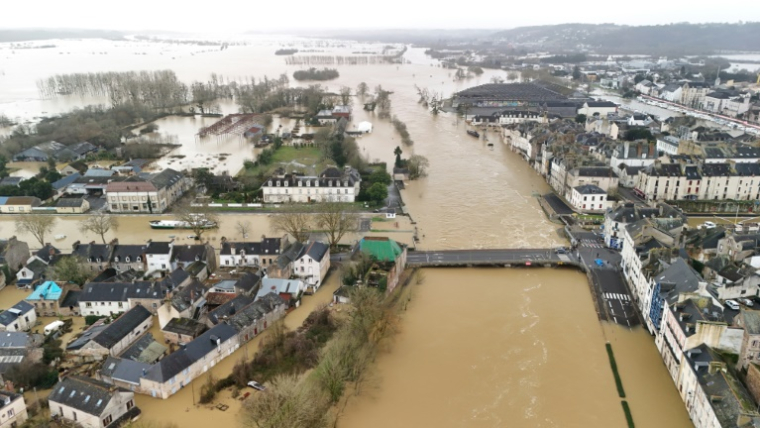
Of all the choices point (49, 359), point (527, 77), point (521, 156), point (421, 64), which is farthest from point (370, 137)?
point (421, 64)

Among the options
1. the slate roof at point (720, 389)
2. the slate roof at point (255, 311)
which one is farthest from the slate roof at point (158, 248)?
the slate roof at point (720, 389)

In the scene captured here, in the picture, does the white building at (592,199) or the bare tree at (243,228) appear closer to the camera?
the bare tree at (243,228)

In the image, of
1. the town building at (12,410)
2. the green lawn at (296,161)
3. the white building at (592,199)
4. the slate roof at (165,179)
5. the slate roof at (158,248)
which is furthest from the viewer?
the green lawn at (296,161)

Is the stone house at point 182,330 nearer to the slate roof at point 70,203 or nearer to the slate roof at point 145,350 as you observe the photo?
the slate roof at point 145,350

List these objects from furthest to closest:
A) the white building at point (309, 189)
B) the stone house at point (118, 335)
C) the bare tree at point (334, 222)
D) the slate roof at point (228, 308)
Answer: the white building at point (309, 189) → the bare tree at point (334, 222) → the slate roof at point (228, 308) → the stone house at point (118, 335)

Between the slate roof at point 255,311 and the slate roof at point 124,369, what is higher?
the slate roof at point 255,311

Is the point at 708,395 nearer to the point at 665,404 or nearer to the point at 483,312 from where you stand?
the point at 665,404

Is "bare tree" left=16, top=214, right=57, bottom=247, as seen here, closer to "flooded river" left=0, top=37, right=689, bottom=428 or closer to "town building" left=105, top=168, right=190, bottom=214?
"flooded river" left=0, top=37, right=689, bottom=428

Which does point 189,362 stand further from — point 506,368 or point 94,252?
point 94,252
